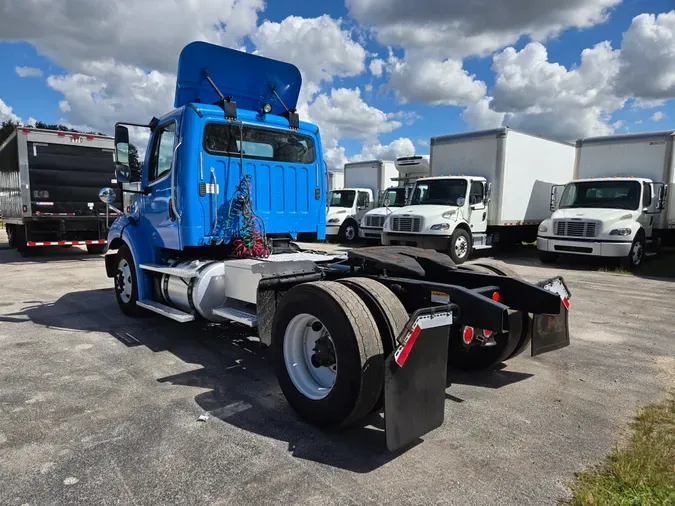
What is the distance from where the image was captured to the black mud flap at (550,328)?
4.01m

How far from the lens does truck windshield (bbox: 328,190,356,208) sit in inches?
786

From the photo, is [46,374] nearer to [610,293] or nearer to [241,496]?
[241,496]

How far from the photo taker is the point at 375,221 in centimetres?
1706

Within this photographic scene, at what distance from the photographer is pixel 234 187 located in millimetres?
5527

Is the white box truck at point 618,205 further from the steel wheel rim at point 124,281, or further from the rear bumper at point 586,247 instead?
the steel wheel rim at point 124,281

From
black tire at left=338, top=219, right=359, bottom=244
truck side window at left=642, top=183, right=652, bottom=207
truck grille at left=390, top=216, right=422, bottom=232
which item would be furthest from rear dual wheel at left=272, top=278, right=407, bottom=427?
black tire at left=338, top=219, right=359, bottom=244

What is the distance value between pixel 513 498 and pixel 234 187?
423cm

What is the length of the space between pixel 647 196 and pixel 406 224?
20.8 ft

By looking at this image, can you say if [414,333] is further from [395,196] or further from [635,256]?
[395,196]

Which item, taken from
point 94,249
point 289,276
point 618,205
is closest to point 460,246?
point 618,205

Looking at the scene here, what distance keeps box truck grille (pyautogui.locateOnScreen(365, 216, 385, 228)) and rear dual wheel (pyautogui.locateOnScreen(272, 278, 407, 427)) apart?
44.1ft

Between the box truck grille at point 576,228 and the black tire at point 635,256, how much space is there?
96 centimetres

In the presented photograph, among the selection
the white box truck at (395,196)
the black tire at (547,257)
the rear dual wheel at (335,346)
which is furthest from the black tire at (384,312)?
the white box truck at (395,196)

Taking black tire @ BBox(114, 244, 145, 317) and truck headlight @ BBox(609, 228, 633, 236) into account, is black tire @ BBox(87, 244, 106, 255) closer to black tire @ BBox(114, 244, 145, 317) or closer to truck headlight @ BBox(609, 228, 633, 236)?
black tire @ BBox(114, 244, 145, 317)
